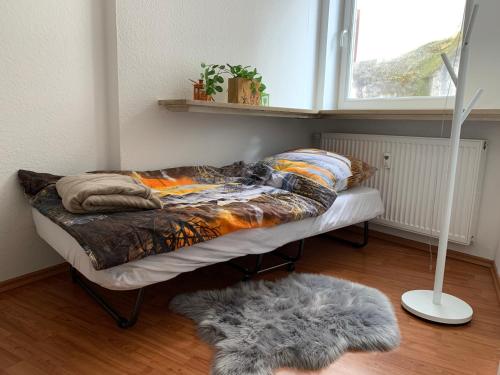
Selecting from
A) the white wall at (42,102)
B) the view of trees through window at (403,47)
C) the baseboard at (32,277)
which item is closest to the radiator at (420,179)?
the view of trees through window at (403,47)

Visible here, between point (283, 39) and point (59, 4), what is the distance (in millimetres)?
1537

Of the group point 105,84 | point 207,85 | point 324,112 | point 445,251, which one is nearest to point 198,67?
point 207,85

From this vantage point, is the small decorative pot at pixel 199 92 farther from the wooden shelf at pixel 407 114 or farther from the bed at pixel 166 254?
the wooden shelf at pixel 407 114

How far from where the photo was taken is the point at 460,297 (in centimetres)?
189

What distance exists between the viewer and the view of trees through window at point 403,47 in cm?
251

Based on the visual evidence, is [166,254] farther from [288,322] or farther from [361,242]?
[361,242]

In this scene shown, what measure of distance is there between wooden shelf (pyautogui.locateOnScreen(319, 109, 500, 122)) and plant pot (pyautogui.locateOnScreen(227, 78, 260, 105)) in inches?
30.4

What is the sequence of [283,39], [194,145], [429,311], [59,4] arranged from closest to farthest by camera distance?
[429,311]
[59,4]
[194,145]
[283,39]

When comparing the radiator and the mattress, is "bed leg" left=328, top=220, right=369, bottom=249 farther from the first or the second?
the mattress

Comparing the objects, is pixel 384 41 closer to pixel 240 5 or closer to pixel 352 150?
pixel 352 150

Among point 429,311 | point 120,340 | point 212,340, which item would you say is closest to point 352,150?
point 429,311

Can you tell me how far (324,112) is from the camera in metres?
2.85

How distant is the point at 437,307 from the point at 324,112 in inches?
64.1

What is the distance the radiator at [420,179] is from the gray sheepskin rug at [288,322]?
902 millimetres
